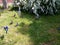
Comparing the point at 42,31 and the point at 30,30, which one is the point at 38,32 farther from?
the point at 30,30

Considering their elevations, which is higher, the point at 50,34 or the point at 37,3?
the point at 37,3

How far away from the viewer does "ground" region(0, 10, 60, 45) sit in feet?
17.1

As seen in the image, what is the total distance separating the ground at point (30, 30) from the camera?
17.1 feet

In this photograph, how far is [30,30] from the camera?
19.0 feet

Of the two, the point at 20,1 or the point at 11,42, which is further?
the point at 20,1

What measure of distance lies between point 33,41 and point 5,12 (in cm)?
240

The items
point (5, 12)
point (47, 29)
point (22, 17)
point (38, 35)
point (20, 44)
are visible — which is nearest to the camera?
point (20, 44)

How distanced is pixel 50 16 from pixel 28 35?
5.40 feet

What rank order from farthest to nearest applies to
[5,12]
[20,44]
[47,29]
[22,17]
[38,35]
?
1. [5,12]
2. [22,17]
3. [47,29]
4. [38,35]
5. [20,44]

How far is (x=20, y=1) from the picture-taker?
735 centimetres

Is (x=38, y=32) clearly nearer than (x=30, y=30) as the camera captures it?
Yes

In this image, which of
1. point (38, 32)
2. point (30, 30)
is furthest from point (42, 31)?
point (30, 30)

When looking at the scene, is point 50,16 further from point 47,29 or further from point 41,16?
point 47,29

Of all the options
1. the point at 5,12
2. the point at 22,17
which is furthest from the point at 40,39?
the point at 5,12
